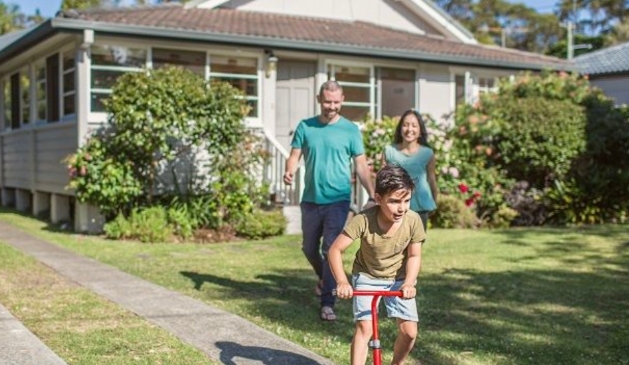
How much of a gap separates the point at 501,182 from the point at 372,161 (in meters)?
2.51

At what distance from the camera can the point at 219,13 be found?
16.5 meters

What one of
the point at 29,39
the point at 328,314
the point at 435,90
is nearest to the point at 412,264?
the point at 328,314

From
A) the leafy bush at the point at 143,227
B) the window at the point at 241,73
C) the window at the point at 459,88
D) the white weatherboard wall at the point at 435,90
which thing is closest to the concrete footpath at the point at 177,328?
the leafy bush at the point at 143,227

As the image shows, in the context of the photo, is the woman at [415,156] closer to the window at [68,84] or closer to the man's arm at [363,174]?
the man's arm at [363,174]

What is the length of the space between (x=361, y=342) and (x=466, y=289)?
3.70 metres

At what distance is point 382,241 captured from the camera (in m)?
4.22

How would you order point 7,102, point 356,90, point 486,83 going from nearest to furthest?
1. point 356,90
2. point 486,83
3. point 7,102

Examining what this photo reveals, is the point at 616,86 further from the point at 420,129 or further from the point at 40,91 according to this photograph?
the point at 420,129

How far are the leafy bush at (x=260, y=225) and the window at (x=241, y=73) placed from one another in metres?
2.77

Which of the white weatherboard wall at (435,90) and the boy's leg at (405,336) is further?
the white weatherboard wall at (435,90)

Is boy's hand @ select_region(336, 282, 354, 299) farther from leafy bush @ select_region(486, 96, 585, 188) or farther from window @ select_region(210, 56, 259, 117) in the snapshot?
leafy bush @ select_region(486, 96, 585, 188)

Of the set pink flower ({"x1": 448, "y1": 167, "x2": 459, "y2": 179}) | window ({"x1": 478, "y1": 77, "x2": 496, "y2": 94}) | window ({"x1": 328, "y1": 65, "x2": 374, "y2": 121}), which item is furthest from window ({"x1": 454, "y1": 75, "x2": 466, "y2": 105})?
pink flower ({"x1": 448, "y1": 167, "x2": 459, "y2": 179})

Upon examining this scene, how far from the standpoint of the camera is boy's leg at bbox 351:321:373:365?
4.23 m

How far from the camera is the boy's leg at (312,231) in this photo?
21.3ft
